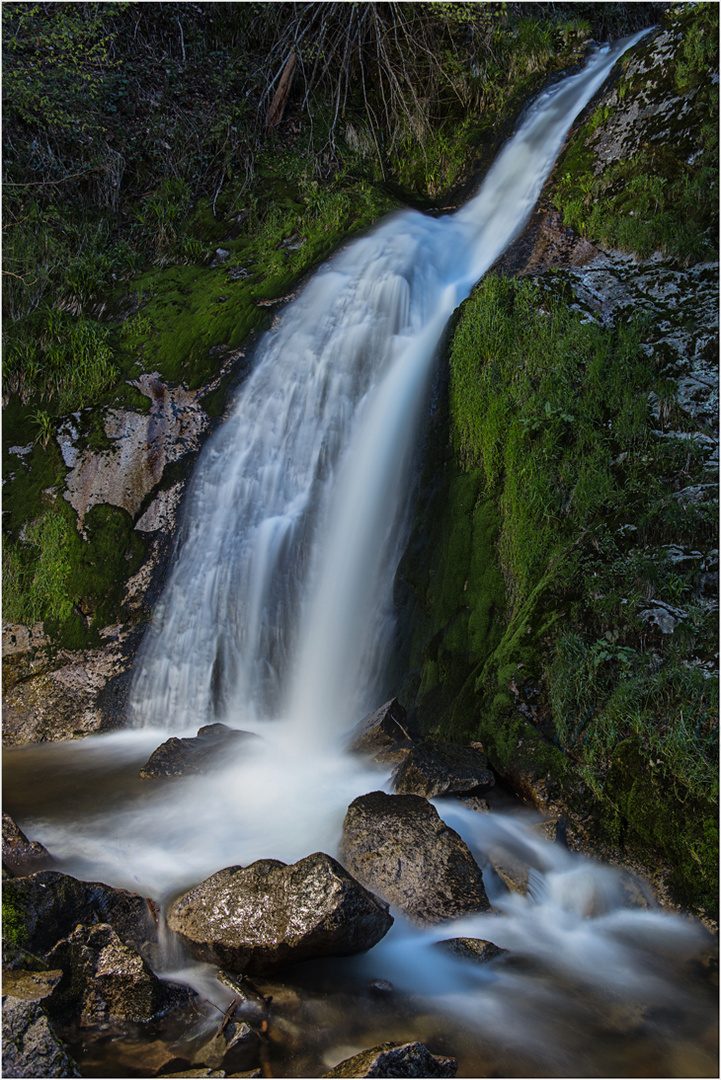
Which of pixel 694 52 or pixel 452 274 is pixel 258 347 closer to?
pixel 452 274

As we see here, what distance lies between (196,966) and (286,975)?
403mm

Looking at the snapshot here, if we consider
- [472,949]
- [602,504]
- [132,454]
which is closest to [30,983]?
[472,949]

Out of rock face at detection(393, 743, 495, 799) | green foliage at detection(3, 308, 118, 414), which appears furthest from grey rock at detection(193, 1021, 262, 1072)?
green foliage at detection(3, 308, 118, 414)

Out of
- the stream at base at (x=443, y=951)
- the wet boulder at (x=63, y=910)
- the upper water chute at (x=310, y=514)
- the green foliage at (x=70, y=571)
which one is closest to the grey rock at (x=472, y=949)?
the stream at base at (x=443, y=951)

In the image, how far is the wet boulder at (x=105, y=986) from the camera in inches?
99.0

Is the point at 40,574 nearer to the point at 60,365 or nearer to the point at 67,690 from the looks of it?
the point at 67,690

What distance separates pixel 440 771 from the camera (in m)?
4.14

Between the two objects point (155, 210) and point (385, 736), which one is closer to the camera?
point (385, 736)

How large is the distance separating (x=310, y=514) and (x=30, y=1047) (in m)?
4.69

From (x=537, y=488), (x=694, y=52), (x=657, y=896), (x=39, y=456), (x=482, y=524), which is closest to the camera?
(x=657, y=896)

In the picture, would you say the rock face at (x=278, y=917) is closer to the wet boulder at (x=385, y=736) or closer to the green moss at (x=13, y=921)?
the green moss at (x=13, y=921)

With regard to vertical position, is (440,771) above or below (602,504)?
below

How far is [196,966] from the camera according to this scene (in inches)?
115

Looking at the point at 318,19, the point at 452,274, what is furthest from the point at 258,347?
the point at 318,19
